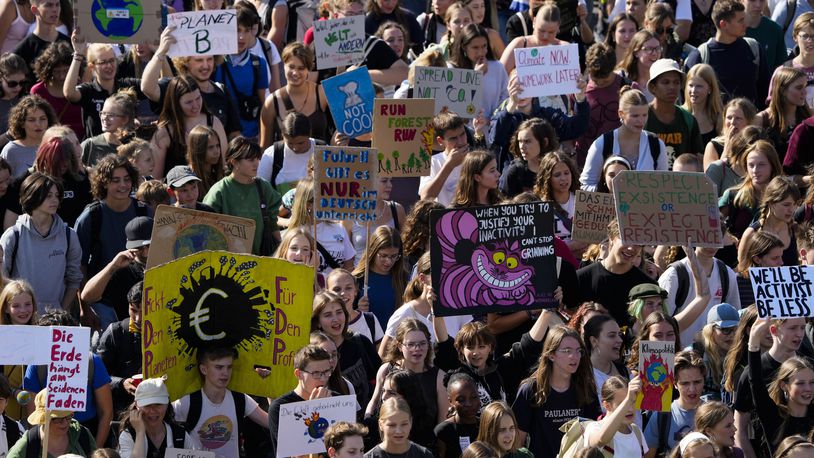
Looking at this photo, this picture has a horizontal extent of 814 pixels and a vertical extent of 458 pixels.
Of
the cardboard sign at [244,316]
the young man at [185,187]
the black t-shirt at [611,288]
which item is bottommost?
the cardboard sign at [244,316]

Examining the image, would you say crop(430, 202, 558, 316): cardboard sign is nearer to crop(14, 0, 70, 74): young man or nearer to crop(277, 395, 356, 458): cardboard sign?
crop(277, 395, 356, 458): cardboard sign

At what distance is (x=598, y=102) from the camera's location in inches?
612

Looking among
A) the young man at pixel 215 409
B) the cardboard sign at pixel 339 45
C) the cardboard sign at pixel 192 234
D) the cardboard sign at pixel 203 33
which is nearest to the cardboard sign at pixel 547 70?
the cardboard sign at pixel 339 45

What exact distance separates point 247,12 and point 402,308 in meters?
4.91

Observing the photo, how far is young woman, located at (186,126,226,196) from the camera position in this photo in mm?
13734

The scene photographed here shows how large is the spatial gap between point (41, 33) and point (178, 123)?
2.43m

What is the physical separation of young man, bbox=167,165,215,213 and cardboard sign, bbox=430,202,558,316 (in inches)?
80.9

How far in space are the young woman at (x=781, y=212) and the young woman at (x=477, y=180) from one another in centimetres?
183

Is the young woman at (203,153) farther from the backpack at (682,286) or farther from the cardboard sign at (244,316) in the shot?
the backpack at (682,286)

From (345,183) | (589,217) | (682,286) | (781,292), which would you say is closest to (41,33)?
(345,183)

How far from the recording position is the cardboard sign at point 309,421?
10133 mm

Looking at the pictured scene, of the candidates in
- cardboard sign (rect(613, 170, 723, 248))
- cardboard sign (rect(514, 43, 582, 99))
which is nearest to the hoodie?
cardboard sign (rect(613, 170, 723, 248))

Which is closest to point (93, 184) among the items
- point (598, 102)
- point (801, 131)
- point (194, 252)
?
point (194, 252)

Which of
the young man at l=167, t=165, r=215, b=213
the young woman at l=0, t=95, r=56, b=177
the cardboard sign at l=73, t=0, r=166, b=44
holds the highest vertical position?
the cardboard sign at l=73, t=0, r=166, b=44
